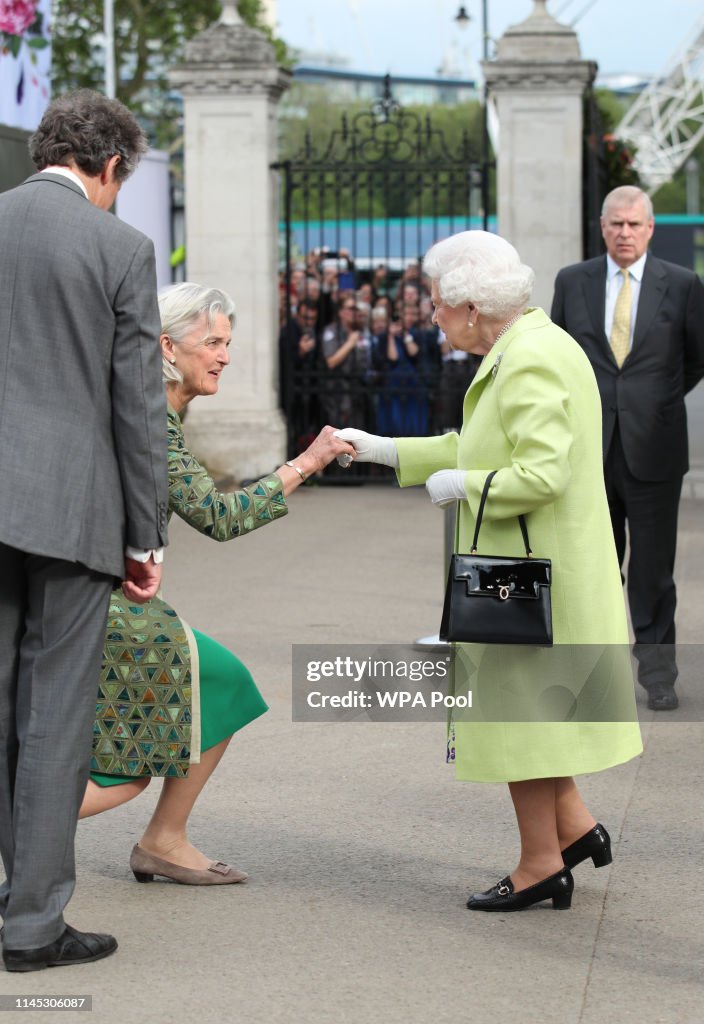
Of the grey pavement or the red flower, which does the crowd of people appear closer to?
the red flower

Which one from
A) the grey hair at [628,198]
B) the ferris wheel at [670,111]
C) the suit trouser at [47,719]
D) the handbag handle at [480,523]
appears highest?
the ferris wheel at [670,111]

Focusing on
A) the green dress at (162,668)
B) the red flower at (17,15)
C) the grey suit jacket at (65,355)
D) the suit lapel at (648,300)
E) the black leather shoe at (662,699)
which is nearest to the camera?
the grey suit jacket at (65,355)

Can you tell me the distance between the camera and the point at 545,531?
4.17m

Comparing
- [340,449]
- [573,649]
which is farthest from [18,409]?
[573,649]

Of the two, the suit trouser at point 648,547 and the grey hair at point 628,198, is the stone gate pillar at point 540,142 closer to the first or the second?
the grey hair at point 628,198

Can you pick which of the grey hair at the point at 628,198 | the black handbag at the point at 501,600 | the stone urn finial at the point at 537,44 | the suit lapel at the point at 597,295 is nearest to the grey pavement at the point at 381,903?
the black handbag at the point at 501,600

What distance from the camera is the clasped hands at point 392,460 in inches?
164

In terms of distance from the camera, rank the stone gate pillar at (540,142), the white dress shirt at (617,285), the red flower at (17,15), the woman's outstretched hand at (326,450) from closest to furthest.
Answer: the woman's outstretched hand at (326,450) → the white dress shirt at (617,285) → the red flower at (17,15) → the stone gate pillar at (540,142)

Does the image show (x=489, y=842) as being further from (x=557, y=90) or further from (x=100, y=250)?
(x=557, y=90)

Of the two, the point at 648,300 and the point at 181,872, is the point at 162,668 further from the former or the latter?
the point at 648,300

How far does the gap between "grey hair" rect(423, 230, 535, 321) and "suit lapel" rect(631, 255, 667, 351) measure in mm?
2607

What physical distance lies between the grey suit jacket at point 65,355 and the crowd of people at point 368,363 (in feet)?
34.7

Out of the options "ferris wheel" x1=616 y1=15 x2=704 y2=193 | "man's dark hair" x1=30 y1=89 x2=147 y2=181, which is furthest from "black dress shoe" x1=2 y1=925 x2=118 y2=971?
"ferris wheel" x1=616 y1=15 x2=704 y2=193

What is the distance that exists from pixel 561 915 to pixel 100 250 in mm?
2036
